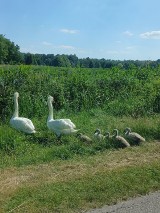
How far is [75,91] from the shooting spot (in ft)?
46.5

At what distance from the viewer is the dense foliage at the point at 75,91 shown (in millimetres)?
12531

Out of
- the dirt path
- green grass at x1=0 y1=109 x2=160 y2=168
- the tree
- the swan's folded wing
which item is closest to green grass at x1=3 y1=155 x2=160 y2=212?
the dirt path

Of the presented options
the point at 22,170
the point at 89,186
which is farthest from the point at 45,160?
the point at 89,186

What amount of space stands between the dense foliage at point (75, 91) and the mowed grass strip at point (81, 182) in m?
4.88

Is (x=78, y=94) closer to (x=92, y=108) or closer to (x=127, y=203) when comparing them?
(x=92, y=108)

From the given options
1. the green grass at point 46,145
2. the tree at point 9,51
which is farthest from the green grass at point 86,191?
the tree at point 9,51

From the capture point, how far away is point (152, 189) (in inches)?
243

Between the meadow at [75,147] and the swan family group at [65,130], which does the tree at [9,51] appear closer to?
the meadow at [75,147]

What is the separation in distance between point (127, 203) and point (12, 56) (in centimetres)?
8177

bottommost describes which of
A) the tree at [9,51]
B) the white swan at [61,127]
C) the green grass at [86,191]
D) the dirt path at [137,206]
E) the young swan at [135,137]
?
the dirt path at [137,206]

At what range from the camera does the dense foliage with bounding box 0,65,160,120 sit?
12.5 metres

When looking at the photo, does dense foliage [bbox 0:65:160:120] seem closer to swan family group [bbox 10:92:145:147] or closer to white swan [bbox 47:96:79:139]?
swan family group [bbox 10:92:145:147]

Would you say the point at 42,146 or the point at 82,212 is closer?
the point at 82,212

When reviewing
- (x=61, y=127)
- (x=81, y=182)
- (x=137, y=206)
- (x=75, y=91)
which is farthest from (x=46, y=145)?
(x=75, y=91)
